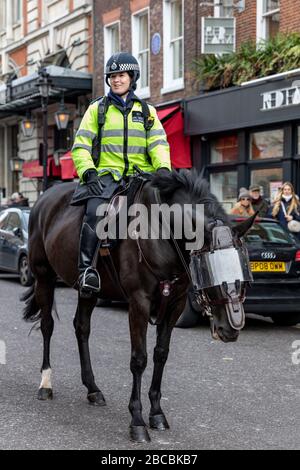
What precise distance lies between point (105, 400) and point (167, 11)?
1720 centimetres

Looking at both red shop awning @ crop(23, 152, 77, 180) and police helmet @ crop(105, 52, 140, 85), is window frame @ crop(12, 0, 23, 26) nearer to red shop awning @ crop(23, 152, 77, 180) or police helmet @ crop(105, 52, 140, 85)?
red shop awning @ crop(23, 152, 77, 180)

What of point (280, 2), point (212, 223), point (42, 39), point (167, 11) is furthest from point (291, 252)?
point (42, 39)

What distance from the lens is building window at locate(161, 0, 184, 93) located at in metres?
21.2

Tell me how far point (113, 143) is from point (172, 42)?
16.3 m

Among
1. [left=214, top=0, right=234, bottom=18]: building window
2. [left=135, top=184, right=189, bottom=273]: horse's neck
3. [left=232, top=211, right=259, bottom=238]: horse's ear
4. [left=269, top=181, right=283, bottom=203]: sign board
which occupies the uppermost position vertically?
[left=214, top=0, right=234, bottom=18]: building window

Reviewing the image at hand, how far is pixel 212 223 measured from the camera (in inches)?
192

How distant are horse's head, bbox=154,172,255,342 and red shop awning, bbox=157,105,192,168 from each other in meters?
15.1

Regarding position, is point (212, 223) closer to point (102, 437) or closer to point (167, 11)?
point (102, 437)

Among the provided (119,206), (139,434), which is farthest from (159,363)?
(119,206)

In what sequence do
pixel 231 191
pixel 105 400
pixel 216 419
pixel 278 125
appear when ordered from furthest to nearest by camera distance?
pixel 231 191
pixel 278 125
pixel 105 400
pixel 216 419

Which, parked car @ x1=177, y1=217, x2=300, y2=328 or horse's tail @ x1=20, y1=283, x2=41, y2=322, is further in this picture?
parked car @ x1=177, y1=217, x2=300, y2=328

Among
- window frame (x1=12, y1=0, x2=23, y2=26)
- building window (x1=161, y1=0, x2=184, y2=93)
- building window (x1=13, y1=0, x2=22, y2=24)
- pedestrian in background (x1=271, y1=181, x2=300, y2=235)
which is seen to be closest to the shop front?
building window (x1=161, y1=0, x2=184, y2=93)

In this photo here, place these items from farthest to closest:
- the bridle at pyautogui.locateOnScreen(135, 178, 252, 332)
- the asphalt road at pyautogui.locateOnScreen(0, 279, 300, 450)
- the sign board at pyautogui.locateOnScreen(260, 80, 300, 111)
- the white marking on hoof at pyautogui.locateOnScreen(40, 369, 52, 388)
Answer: the sign board at pyautogui.locateOnScreen(260, 80, 300, 111), the white marking on hoof at pyautogui.locateOnScreen(40, 369, 52, 388), the asphalt road at pyautogui.locateOnScreen(0, 279, 300, 450), the bridle at pyautogui.locateOnScreen(135, 178, 252, 332)

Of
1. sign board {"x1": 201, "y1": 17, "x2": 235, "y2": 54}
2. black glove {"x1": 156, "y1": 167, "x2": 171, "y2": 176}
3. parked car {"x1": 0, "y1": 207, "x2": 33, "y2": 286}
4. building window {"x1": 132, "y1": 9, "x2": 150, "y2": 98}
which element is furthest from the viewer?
building window {"x1": 132, "y1": 9, "x2": 150, "y2": 98}
